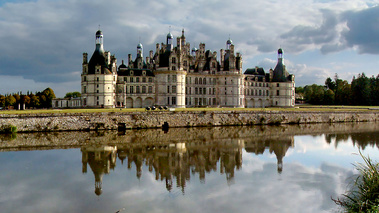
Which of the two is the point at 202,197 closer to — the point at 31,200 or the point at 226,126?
the point at 31,200

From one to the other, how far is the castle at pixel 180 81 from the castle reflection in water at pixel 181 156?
82.3 ft

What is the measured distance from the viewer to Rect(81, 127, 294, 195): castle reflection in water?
15.2 metres

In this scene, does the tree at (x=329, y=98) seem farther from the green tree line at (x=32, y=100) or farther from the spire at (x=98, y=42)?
the green tree line at (x=32, y=100)

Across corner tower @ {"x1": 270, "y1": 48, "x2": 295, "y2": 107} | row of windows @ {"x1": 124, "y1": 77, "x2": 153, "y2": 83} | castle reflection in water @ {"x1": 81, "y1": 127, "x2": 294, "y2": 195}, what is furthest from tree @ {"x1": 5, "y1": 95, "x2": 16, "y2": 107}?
castle reflection in water @ {"x1": 81, "y1": 127, "x2": 294, "y2": 195}

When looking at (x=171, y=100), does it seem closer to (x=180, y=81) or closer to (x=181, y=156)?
(x=180, y=81)

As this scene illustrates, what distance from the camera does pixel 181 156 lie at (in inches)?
758

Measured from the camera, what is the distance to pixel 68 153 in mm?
20328

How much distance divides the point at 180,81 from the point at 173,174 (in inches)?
1445

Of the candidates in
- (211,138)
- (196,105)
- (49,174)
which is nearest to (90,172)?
(49,174)

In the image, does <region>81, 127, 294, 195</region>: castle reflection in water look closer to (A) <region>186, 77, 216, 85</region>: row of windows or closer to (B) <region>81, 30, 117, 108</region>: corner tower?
(B) <region>81, 30, 117, 108</region>: corner tower

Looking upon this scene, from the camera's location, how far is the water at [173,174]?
11.1m

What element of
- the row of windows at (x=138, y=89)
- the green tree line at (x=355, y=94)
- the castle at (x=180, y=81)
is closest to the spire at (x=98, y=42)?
the castle at (x=180, y=81)

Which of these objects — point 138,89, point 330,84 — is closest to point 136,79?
point 138,89

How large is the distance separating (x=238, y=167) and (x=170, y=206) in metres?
6.71
